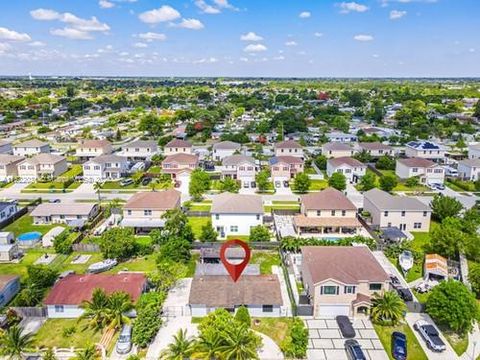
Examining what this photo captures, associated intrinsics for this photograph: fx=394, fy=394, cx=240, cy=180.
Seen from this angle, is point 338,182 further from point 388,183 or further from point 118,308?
point 118,308

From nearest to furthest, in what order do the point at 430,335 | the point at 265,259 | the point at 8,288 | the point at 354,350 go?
the point at 354,350 → the point at 430,335 → the point at 8,288 → the point at 265,259

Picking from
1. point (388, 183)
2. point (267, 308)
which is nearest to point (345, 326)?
point (267, 308)

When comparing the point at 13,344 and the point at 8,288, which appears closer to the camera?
the point at 13,344

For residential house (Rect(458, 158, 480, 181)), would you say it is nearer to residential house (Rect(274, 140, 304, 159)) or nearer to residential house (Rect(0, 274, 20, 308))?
residential house (Rect(274, 140, 304, 159))

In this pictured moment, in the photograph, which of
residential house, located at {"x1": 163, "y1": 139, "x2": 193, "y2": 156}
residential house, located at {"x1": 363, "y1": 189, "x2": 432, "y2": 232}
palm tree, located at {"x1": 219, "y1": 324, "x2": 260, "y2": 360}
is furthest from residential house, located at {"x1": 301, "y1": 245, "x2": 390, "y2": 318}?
residential house, located at {"x1": 163, "y1": 139, "x2": 193, "y2": 156}

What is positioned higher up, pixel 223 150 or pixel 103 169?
pixel 223 150

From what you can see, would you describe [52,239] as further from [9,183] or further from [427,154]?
[427,154]

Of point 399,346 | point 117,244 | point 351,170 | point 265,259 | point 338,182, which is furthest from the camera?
point 351,170

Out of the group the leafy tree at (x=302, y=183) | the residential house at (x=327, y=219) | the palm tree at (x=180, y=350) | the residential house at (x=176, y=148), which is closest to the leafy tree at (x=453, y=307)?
the residential house at (x=327, y=219)
